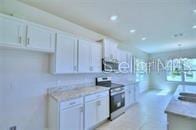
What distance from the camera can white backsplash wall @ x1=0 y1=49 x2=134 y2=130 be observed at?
7.18 ft

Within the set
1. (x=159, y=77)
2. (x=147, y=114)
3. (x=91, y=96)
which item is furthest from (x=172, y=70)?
(x=91, y=96)

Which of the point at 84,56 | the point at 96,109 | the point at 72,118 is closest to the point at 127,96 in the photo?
the point at 96,109

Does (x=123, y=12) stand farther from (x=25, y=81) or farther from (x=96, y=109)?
(x=25, y=81)

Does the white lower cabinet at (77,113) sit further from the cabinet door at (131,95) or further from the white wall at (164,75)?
the white wall at (164,75)

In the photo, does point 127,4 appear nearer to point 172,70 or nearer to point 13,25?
point 13,25

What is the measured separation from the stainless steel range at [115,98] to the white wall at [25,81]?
61.1 inches

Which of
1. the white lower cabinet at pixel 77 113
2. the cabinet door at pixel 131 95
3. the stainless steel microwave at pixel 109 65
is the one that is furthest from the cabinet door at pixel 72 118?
the cabinet door at pixel 131 95

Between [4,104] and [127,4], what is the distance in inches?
113

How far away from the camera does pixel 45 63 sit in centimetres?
281

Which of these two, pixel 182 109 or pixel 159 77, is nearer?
pixel 182 109

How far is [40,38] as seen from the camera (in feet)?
8.01

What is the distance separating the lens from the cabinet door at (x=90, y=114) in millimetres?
2951

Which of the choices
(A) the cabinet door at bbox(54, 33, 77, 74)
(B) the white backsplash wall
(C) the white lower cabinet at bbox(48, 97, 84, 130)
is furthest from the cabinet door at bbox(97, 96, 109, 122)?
(B) the white backsplash wall

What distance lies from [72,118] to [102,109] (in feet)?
3.34
